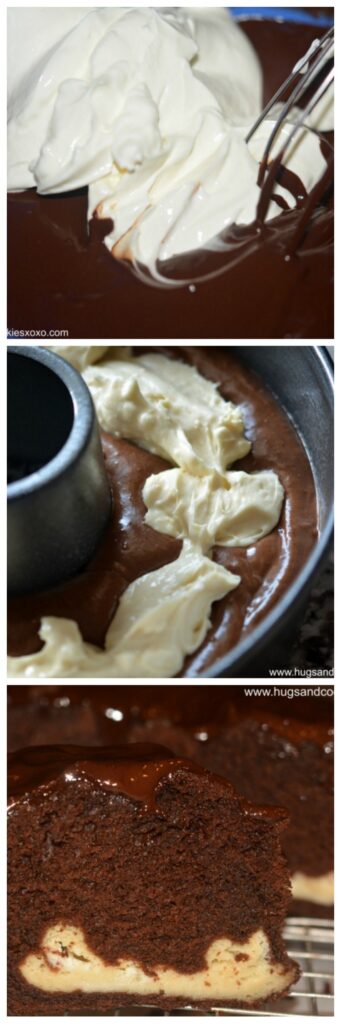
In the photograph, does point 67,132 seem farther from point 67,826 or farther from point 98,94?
point 67,826

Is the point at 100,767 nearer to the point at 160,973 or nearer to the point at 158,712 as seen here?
the point at 158,712

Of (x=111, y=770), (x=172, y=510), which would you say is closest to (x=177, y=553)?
(x=172, y=510)

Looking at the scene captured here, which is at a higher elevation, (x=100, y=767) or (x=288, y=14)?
(x=288, y=14)

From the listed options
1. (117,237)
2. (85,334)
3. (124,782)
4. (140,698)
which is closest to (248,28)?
(117,237)

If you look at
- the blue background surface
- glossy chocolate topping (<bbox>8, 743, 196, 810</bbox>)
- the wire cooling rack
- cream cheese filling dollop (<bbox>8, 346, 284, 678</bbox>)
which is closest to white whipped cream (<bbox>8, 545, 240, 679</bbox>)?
cream cheese filling dollop (<bbox>8, 346, 284, 678</bbox>)

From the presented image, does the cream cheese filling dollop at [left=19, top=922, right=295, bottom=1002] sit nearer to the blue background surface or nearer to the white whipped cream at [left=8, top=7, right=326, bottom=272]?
→ the white whipped cream at [left=8, top=7, right=326, bottom=272]

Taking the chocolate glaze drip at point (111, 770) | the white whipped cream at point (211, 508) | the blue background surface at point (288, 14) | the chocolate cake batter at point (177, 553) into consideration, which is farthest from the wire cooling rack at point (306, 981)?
the blue background surface at point (288, 14)

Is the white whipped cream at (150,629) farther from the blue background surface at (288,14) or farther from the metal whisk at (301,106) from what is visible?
the blue background surface at (288,14)
